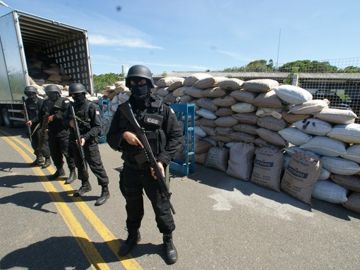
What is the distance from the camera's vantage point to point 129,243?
9.12 feet

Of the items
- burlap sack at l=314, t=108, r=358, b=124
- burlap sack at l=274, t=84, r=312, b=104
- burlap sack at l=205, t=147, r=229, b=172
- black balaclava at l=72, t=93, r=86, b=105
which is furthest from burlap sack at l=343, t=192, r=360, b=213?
black balaclava at l=72, t=93, r=86, b=105

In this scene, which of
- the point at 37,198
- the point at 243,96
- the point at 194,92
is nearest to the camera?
the point at 37,198

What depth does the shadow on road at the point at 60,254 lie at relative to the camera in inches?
102

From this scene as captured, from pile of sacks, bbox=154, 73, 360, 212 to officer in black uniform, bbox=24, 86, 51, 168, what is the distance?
335cm

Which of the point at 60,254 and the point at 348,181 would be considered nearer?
the point at 60,254

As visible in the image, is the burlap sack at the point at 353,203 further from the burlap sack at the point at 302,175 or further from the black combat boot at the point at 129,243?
the black combat boot at the point at 129,243

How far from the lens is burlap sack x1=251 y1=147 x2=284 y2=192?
4.27m

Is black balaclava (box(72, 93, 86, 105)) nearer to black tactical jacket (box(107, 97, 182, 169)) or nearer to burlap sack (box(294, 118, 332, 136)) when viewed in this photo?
black tactical jacket (box(107, 97, 182, 169))

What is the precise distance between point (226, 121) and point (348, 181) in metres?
2.44

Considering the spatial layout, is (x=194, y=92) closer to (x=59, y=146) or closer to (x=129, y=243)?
(x=59, y=146)

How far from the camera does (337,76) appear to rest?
11.3 meters

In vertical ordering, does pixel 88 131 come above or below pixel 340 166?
above

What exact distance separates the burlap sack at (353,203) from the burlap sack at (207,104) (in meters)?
2.98

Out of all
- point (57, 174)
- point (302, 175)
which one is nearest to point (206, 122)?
point (302, 175)
